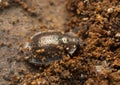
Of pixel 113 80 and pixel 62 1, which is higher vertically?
pixel 62 1

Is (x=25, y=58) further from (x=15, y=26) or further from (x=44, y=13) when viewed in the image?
(x=44, y=13)

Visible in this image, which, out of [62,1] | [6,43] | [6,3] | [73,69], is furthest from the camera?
[62,1]

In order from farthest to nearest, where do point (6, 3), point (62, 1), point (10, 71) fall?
1. point (62, 1)
2. point (6, 3)
3. point (10, 71)

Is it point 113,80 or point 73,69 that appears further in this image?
point 73,69

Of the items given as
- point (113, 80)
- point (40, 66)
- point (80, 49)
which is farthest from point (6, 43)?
point (113, 80)

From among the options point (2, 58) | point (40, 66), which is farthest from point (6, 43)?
point (40, 66)

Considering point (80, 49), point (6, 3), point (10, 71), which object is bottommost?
point (10, 71)

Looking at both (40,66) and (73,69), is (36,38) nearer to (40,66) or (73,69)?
(40,66)
